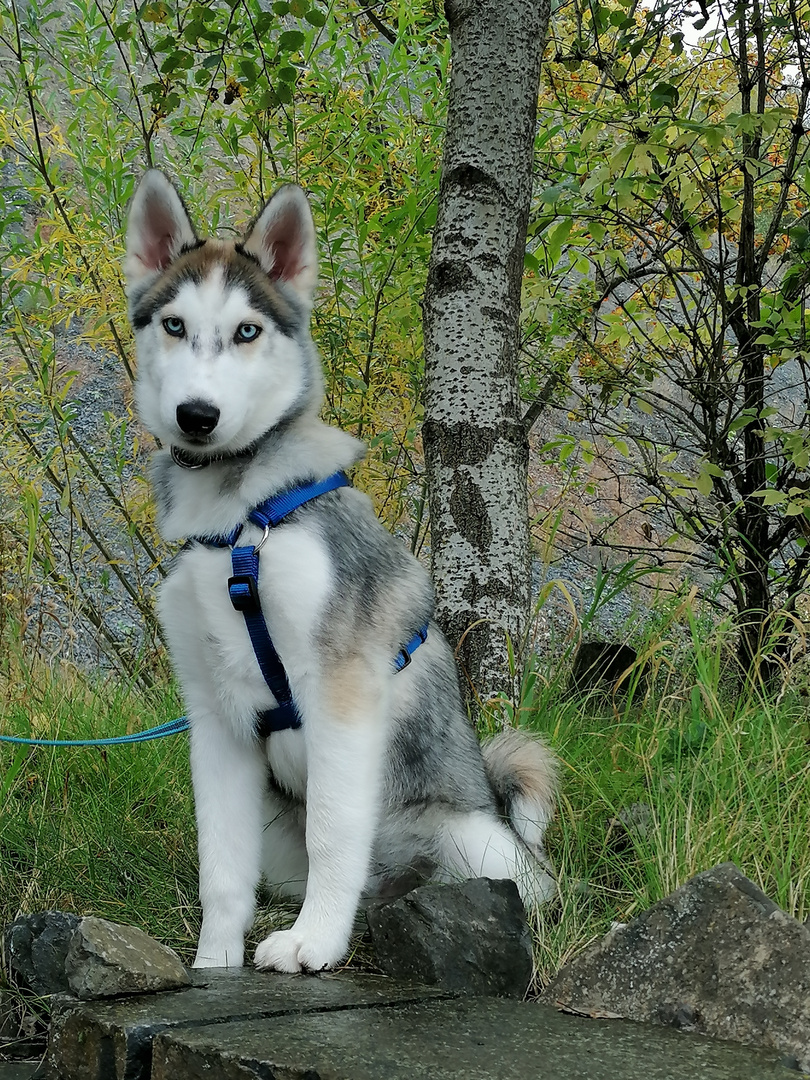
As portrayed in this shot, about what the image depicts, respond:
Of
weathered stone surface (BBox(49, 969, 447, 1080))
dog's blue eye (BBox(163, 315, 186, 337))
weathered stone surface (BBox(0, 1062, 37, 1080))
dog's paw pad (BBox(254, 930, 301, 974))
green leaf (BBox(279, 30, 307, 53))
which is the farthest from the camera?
green leaf (BBox(279, 30, 307, 53))

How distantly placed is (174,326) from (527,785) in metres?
1.57

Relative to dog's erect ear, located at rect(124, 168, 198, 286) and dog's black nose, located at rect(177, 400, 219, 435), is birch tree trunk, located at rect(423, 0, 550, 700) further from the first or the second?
dog's black nose, located at rect(177, 400, 219, 435)

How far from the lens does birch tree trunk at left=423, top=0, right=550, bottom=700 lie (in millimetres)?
3582

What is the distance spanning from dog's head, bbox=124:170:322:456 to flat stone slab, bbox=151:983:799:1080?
131 cm

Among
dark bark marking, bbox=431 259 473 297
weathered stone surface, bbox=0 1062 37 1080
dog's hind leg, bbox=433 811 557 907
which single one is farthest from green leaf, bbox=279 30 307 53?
weathered stone surface, bbox=0 1062 37 1080

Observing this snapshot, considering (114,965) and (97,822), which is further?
(97,822)

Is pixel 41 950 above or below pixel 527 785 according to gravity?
below

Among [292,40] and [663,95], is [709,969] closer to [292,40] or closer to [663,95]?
[663,95]

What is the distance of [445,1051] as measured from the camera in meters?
1.69

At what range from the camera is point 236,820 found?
254 centimetres

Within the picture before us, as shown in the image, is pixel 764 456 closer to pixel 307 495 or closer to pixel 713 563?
pixel 713 563

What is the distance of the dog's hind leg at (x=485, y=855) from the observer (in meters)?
2.56

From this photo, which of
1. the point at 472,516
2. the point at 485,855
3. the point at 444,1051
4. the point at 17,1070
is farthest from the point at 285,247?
the point at 17,1070

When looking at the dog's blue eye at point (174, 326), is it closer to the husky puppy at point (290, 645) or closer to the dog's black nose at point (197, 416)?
the husky puppy at point (290, 645)
